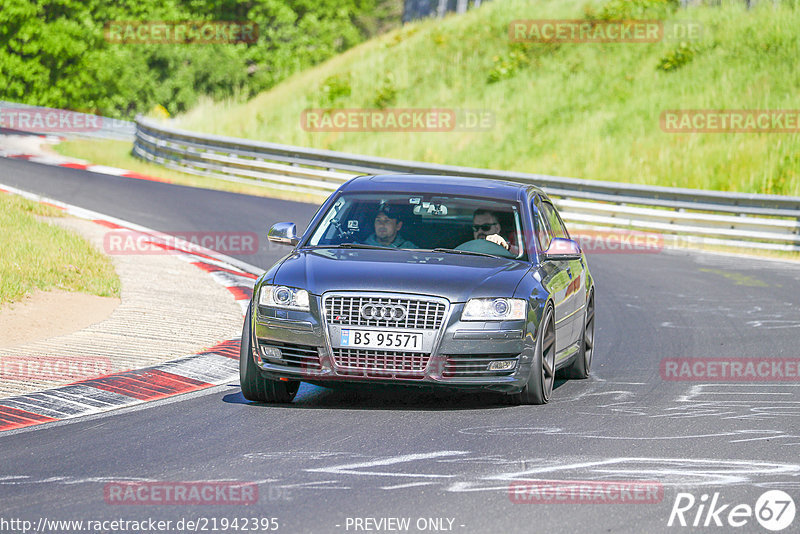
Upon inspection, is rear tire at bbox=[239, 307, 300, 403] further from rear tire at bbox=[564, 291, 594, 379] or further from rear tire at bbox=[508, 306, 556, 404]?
rear tire at bbox=[564, 291, 594, 379]

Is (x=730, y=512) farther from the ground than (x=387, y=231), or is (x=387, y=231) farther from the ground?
(x=387, y=231)

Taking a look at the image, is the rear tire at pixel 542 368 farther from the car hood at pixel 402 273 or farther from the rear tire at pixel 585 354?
the rear tire at pixel 585 354

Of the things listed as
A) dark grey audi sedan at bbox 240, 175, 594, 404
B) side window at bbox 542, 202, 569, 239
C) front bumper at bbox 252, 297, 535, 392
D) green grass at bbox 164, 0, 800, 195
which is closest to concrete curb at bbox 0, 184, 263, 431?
dark grey audi sedan at bbox 240, 175, 594, 404

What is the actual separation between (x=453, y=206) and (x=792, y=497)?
3954 millimetres

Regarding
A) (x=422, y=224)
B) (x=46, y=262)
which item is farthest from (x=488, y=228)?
(x=46, y=262)

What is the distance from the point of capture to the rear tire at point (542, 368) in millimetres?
8750

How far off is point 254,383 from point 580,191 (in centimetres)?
1742

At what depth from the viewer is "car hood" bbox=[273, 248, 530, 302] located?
27.5ft

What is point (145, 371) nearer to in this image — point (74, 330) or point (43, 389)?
point (43, 389)

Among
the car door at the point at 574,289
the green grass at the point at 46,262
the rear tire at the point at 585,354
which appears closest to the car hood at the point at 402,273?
the car door at the point at 574,289

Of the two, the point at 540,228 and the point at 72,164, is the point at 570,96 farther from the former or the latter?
the point at 540,228

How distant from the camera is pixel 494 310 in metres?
8.46

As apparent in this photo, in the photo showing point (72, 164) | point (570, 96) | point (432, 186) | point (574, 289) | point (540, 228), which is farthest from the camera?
point (570, 96)

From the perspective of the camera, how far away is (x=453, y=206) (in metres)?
9.68
